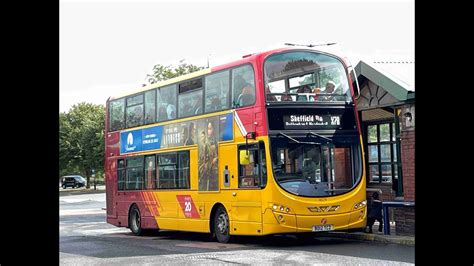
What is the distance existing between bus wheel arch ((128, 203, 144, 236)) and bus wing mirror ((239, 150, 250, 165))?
570 centimetres

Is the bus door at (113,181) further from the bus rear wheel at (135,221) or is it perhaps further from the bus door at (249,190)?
the bus door at (249,190)

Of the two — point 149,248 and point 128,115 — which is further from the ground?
point 128,115

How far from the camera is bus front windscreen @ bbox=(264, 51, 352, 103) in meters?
15.2

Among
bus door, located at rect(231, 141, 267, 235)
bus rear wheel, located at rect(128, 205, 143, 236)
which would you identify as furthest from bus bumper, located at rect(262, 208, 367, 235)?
bus rear wheel, located at rect(128, 205, 143, 236)

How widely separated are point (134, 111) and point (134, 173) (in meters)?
1.73

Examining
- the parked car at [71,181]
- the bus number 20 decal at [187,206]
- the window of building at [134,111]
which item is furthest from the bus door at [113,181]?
the parked car at [71,181]

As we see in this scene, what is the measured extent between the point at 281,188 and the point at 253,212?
2.89ft

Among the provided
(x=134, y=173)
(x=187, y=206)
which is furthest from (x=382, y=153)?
(x=134, y=173)

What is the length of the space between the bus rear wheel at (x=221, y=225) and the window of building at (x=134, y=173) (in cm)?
404

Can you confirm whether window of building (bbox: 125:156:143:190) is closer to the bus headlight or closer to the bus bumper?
the bus bumper

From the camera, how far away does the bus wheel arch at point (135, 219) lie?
807 inches
